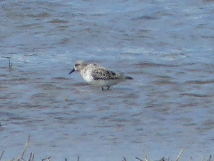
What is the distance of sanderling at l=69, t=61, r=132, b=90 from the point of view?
11.7m

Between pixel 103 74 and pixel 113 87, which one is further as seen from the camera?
pixel 113 87

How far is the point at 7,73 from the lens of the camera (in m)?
12.2

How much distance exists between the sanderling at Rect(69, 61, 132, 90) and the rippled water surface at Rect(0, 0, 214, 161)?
0.14 meters

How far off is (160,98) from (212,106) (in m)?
0.82

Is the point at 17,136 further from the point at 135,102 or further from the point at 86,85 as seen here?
the point at 86,85

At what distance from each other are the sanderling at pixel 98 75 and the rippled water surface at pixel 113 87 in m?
0.14

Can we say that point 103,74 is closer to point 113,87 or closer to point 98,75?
point 98,75

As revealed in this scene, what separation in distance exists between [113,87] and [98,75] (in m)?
0.31

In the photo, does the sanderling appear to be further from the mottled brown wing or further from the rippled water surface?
the rippled water surface

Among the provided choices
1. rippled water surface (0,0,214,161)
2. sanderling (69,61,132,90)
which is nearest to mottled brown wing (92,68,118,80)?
sanderling (69,61,132,90)

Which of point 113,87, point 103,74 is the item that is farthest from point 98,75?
point 113,87

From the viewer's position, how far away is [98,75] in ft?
39.0

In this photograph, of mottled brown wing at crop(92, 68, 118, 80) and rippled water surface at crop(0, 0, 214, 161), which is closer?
rippled water surface at crop(0, 0, 214, 161)

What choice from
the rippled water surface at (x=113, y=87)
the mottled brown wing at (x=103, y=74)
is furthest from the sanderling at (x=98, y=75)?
the rippled water surface at (x=113, y=87)
